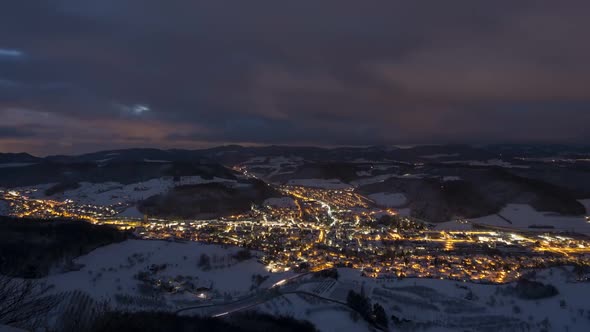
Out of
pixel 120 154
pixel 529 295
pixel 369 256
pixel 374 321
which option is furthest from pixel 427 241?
pixel 120 154

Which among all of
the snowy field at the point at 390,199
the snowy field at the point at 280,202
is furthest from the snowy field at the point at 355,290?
the snowy field at the point at 390,199

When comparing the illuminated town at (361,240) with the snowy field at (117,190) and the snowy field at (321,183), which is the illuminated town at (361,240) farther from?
the snowy field at (321,183)

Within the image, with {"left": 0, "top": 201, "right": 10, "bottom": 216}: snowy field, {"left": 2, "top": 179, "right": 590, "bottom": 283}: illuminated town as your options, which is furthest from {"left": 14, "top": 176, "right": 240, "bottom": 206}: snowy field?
{"left": 0, "top": 201, "right": 10, "bottom": 216}: snowy field

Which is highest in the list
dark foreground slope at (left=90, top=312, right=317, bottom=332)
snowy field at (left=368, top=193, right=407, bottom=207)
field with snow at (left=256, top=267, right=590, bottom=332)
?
dark foreground slope at (left=90, top=312, right=317, bottom=332)

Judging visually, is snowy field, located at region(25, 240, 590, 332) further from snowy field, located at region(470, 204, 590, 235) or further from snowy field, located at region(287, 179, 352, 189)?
snowy field, located at region(287, 179, 352, 189)

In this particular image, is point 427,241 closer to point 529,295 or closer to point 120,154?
point 529,295

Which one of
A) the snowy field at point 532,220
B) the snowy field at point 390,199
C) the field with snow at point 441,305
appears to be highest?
the field with snow at point 441,305

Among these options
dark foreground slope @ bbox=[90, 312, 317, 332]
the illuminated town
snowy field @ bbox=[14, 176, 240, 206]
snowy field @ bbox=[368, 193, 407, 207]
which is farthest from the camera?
snowy field @ bbox=[368, 193, 407, 207]

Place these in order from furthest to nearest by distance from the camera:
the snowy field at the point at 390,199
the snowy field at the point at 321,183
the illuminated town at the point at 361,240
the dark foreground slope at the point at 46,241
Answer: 1. the snowy field at the point at 321,183
2. the snowy field at the point at 390,199
3. the illuminated town at the point at 361,240
4. the dark foreground slope at the point at 46,241

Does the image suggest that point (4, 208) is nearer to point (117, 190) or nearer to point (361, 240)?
point (117, 190)

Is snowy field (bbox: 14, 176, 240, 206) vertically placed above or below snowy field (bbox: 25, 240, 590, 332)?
above
